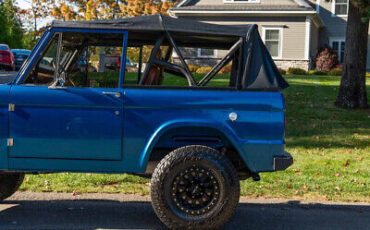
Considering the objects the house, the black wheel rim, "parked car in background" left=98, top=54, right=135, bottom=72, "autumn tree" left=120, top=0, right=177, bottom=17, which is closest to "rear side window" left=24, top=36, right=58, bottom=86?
"parked car in background" left=98, top=54, right=135, bottom=72

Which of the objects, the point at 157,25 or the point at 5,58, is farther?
the point at 5,58

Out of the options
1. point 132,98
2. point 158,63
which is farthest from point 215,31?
point 132,98

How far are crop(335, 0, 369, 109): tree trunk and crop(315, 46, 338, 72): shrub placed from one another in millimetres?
16037

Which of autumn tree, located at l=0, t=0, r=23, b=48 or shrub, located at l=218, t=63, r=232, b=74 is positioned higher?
autumn tree, located at l=0, t=0, r=23, b=48

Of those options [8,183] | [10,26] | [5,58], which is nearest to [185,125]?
[8,183]

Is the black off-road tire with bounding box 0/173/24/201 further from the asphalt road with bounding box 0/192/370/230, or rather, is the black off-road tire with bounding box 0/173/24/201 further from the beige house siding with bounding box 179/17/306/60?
the beige house siding with bounding box 179/17/306/60

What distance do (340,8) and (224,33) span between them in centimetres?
2899

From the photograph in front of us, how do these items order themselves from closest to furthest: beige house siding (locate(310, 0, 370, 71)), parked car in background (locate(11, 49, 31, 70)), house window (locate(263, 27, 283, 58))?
house window (locate(263, 27, 283, 58)), parked car in background (locate(11, 49, 31, 70)), beige house siding (locate(310, 0, 370, 71))

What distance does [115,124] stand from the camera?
15.7 feet

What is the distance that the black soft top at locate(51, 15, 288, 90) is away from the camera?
4.97m

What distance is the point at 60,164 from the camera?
485 centimetres

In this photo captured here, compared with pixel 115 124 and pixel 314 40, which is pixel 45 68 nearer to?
pixel 115 124

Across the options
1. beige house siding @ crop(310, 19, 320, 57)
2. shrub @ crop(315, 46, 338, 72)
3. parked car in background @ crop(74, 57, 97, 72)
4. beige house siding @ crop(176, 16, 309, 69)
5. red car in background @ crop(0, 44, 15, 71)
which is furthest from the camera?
beige house siding @ crop(310, 19, 320, 57)

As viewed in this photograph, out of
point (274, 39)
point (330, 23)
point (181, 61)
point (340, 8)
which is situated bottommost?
point (181, 61)
